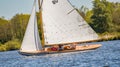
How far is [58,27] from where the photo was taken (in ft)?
188

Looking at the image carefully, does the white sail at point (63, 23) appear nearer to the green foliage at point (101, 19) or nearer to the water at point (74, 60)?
the water at point (74, 60)

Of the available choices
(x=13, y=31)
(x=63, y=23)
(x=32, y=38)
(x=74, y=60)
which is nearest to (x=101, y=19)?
(x=13, y=31)

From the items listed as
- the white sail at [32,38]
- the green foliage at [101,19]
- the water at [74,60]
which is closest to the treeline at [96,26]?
the green foliage at [101,19]

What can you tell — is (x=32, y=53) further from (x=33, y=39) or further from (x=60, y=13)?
(x=60, y=13)

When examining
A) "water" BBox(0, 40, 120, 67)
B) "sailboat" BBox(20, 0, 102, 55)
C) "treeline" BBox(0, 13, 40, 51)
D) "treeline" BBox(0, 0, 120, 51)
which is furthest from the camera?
"treeline" BBox(0, 13, 40, 51)

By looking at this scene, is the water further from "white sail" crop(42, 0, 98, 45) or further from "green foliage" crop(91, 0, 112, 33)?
"green foliage" crop(91, 0, 112, 33)

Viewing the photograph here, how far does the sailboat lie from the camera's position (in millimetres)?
57125

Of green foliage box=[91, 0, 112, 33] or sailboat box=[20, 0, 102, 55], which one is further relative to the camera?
green foliage box=[91, 0, 112, 33]

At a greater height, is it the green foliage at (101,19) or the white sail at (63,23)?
the green foliage at (101,19)

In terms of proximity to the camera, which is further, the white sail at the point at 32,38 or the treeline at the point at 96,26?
the treeline at the point at 96,26

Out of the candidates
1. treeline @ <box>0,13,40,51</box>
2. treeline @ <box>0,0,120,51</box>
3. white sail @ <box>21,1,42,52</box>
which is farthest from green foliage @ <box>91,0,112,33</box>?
white sail @ <box>21,1,42,52</box>

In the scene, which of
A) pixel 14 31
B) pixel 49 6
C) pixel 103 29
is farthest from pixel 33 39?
pixel 14 31

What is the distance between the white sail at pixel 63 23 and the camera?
57188mm

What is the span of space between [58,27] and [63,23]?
3.16 feet
